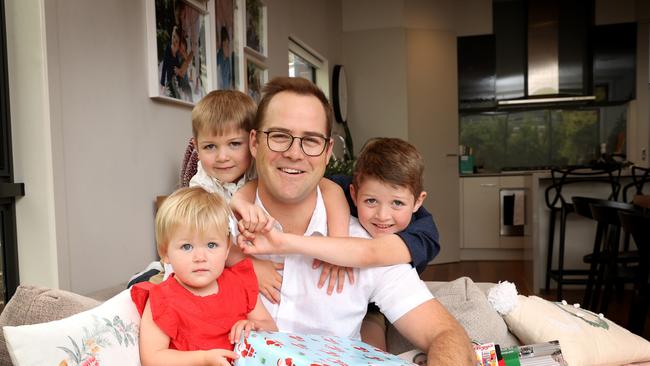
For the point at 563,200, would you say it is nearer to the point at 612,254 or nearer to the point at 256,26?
the point at 612,254

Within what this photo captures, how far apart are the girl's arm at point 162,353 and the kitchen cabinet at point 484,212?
5.60m

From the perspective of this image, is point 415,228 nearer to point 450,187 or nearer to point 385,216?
point 385,216

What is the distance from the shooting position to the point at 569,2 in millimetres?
6254

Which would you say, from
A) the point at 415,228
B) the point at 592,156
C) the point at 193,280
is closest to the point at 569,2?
the point at 592,156

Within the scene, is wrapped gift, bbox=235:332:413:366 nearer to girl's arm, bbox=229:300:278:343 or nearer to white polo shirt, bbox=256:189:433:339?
girl's arm, bbox=229:300:278:343

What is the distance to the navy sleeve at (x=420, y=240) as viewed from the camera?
4.68 feet

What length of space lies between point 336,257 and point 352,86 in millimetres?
5115

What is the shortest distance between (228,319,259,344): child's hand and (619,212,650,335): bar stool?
1.92 metres

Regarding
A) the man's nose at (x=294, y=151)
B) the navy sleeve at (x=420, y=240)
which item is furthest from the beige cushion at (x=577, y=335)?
the man's nose at (x=294, y=151)

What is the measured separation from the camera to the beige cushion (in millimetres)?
1518

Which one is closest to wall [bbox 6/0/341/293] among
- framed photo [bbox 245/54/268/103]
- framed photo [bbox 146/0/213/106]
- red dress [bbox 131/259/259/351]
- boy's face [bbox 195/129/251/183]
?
framed photo [bbox 146/0/213/106]

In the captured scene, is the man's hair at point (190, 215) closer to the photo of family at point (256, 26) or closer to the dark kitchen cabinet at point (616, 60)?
the photo of family at point (256, 26)

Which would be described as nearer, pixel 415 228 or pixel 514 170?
pixel 415 228

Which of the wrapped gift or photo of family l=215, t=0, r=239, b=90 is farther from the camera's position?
photo of family l=215, t=0, r=239, b=90
